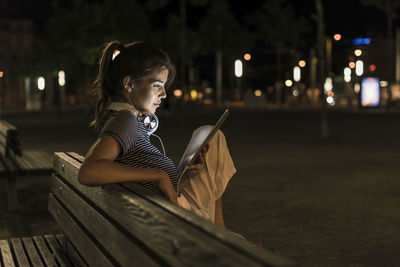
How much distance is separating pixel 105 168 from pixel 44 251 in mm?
1453

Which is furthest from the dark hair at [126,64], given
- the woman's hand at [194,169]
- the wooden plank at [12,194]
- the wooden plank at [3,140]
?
the wooden plank at [3,140]

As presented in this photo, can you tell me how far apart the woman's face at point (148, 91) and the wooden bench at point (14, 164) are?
4452 mm

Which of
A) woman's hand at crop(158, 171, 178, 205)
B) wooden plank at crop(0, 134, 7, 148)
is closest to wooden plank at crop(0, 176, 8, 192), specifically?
wooden plank at crop(0, 134, 7, 148)

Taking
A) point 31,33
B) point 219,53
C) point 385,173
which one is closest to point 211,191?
point 385,173

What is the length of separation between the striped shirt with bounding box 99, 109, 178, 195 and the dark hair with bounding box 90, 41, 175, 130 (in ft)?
0.42

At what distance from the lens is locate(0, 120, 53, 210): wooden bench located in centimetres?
719

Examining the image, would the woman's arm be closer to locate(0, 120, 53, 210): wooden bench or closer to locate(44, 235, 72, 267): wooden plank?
locate(44, 235, 72, 267): wooden plank

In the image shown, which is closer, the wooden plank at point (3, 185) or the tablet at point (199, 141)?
the tablet at point (199, 141)

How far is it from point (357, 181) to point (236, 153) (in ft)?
16.2

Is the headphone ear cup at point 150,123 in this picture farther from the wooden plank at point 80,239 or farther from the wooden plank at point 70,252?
the wooden plank at point 70,252

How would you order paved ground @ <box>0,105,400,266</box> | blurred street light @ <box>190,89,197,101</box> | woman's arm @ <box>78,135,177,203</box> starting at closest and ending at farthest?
1. woman's arm @ <box>78,135,177,203</box>
2. paved ground @ <box>0,105,400,266</box>
3. blurred street light @ <box>190,89,197,101</box>

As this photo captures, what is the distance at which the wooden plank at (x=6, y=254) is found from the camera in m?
3.55

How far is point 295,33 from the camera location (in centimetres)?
6388

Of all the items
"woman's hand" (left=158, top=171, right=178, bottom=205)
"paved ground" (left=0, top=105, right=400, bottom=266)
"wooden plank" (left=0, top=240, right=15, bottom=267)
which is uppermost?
"woman's hand" (left=158, top=171, right=178, bottom=205)
